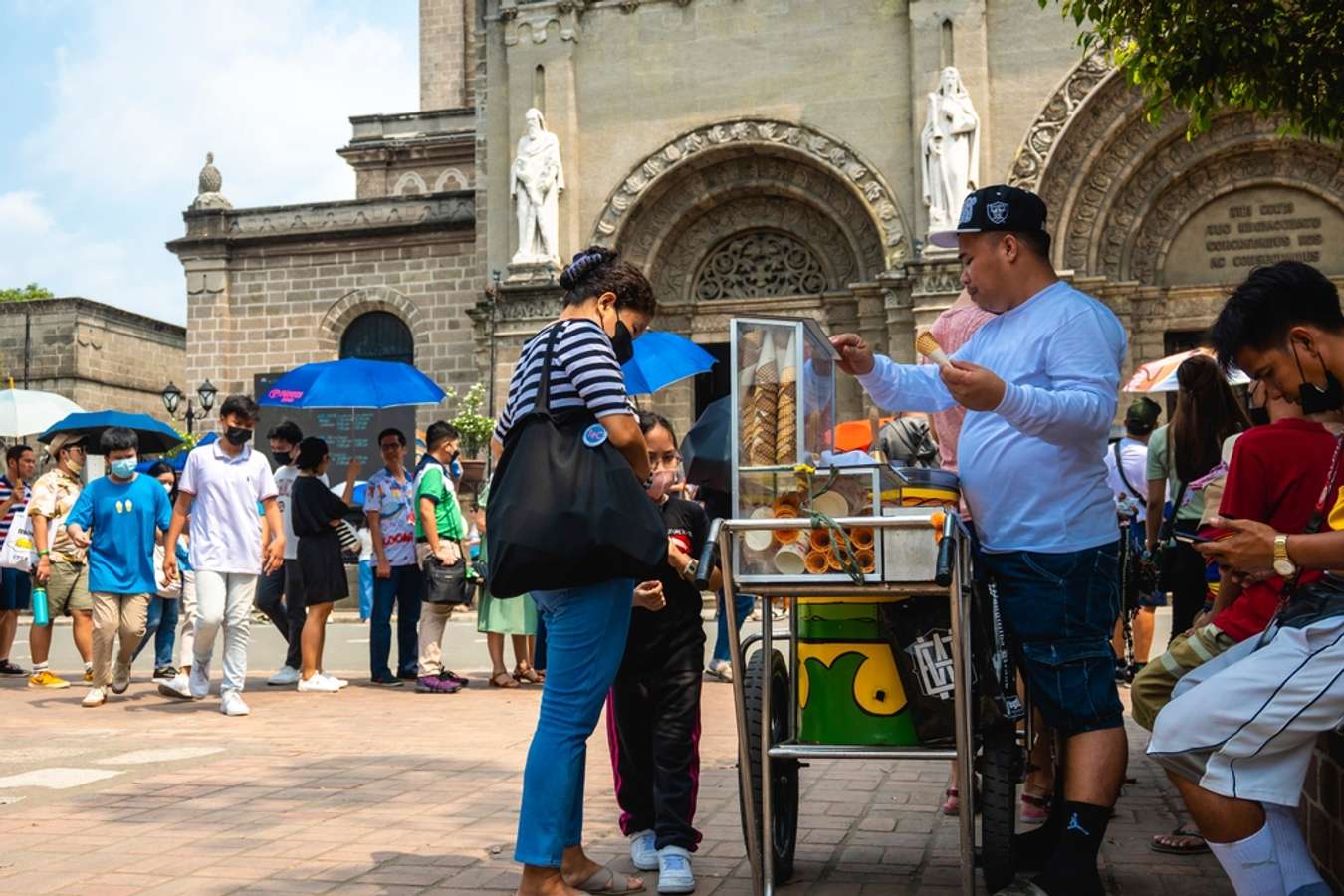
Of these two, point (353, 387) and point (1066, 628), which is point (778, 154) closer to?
point (353, 387)

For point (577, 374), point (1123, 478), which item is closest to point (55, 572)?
point (1123, 478)

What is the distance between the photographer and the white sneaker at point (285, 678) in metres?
11.4

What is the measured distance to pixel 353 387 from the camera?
39.5 ft

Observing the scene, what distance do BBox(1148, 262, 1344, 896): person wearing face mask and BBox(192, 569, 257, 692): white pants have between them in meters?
7.40

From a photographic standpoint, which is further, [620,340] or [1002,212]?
[620,340]

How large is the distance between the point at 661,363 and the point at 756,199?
15.3 meters

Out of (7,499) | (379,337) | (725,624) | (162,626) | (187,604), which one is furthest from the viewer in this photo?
(379,337)

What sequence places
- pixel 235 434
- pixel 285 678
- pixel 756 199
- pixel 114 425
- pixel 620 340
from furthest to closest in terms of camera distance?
pixel 756 199
pixel 114 425
pixel 285 678
pixel 235 434
pixel 620 340

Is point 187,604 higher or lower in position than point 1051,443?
lower

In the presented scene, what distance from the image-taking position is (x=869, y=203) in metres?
23.5

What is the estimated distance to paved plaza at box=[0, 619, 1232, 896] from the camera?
471 centimetres

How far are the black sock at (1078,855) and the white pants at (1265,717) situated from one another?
0.68m

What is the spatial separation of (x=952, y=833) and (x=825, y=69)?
20.3m

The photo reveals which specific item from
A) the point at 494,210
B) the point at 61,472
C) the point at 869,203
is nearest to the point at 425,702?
the point at 61,472
